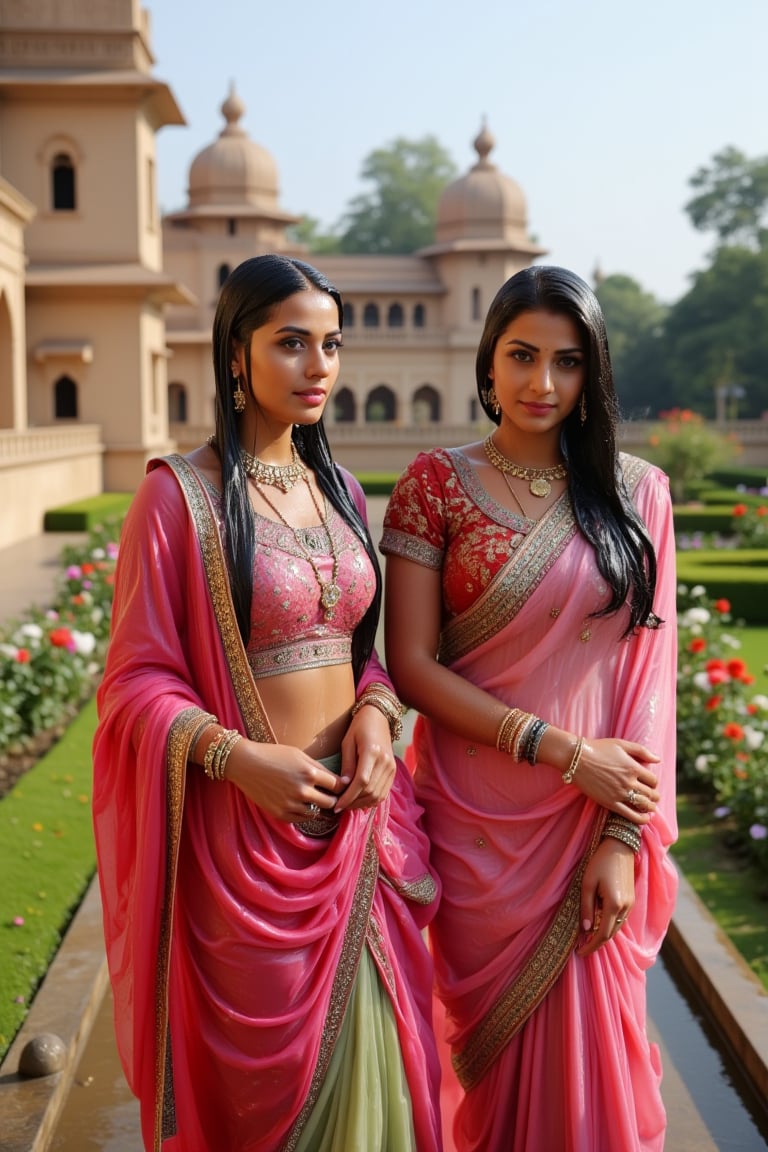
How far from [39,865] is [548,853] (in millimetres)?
2404

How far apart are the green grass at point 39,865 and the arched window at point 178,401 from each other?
23470 millimetres

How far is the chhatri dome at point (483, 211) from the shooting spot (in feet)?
108

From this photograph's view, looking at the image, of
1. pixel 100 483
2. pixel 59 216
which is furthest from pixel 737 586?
pixel 59 216

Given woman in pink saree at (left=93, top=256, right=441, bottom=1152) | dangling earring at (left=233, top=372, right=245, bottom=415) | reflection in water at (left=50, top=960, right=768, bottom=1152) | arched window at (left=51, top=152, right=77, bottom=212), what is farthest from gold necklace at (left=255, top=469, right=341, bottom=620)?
arched window at (left=51, top=152, right=77, bottom=212)

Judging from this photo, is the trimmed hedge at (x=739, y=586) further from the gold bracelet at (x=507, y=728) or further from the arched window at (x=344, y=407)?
the arched window at (x=344, y=407)

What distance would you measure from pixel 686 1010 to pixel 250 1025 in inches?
68.7

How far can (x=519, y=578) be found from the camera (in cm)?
207

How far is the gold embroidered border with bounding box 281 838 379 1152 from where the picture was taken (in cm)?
194

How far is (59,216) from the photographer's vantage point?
18672 mm

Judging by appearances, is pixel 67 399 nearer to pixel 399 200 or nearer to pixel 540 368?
pixel 540 368

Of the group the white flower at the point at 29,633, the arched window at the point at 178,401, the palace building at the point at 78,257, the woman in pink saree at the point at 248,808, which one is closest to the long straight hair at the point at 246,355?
→ the woman in pink saree at the point at 248,808

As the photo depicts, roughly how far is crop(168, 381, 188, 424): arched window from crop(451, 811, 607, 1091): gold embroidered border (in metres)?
27.0

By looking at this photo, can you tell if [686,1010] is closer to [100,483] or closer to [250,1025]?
[250,1025]

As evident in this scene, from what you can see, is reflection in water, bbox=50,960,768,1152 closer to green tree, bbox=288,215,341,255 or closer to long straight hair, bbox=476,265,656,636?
long straight hair, bbox=476,265,656,636
